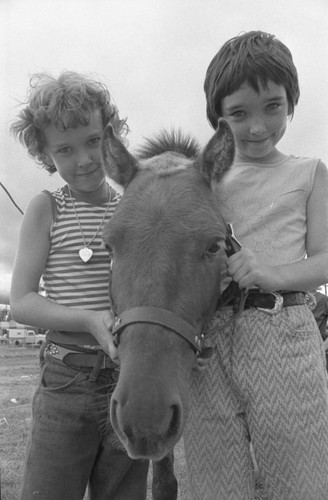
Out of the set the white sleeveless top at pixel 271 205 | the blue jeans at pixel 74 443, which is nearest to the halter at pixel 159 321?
the white sleeveless top at pixel 271 205

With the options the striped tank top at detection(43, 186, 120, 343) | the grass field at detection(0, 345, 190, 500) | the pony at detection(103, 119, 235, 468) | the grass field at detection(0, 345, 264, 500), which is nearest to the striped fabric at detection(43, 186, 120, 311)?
the striped tank top at detection(43, 186, 120, 343)

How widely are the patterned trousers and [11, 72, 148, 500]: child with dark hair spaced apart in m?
0.64

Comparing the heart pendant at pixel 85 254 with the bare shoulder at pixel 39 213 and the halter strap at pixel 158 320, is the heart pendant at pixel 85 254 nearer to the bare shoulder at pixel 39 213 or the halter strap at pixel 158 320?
the bare shoulder at pixel 39 213

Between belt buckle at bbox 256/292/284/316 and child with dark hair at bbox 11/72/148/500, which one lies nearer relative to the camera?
belt buckle at bbox 256/292/284/316

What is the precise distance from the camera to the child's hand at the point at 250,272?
236cm

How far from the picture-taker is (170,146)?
3557mm

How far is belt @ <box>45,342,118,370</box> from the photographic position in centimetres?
297

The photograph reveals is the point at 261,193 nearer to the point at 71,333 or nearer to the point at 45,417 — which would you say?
the point at 71,333

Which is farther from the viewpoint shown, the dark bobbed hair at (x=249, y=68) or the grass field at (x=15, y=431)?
the grass field at (x=15, y=431)

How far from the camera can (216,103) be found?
2975mm

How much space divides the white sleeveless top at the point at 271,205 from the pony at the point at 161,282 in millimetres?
188

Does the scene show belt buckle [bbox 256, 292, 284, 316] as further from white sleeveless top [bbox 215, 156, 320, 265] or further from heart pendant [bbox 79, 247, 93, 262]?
heart pendant [bbox 79, 247, 93, 262]

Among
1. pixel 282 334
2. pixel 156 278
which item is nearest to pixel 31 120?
pixel 156 278

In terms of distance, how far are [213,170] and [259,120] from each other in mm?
401
